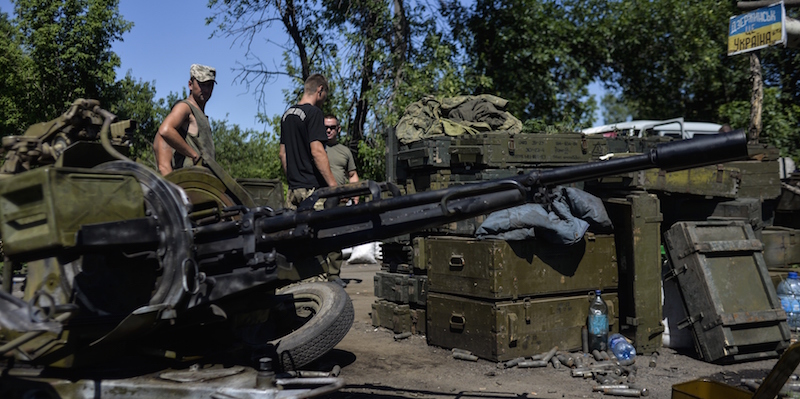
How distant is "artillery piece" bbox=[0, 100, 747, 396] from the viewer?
3.34 m

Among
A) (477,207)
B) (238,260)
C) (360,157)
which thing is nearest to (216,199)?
(238,260)

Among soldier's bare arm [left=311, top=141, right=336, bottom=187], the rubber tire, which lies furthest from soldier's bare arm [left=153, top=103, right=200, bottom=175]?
the rubber tire

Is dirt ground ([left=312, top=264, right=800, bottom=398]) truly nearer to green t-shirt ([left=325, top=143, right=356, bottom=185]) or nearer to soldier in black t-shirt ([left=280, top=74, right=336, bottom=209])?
soldier in black t-shirt ([left=280, top=74, right=336, bottom=209])

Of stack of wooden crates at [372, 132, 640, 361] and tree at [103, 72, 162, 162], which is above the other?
tree at [103, 72, 162, 162]

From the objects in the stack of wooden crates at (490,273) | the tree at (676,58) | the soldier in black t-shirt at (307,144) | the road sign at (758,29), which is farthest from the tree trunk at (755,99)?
the tree at (676,58)

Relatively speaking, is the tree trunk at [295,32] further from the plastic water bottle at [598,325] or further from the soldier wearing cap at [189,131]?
the plastic water bottle at [598,325]

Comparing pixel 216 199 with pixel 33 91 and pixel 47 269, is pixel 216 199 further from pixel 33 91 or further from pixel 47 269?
pixel 33 91

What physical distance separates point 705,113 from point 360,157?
1264 cm

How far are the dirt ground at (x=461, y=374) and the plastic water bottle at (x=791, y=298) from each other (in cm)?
113

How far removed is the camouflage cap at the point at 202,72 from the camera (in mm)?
5785

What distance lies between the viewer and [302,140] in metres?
6.66

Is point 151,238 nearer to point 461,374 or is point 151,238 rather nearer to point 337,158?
point 461,374

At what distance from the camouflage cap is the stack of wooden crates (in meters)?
2.43

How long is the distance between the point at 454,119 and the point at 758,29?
488 centimetres
